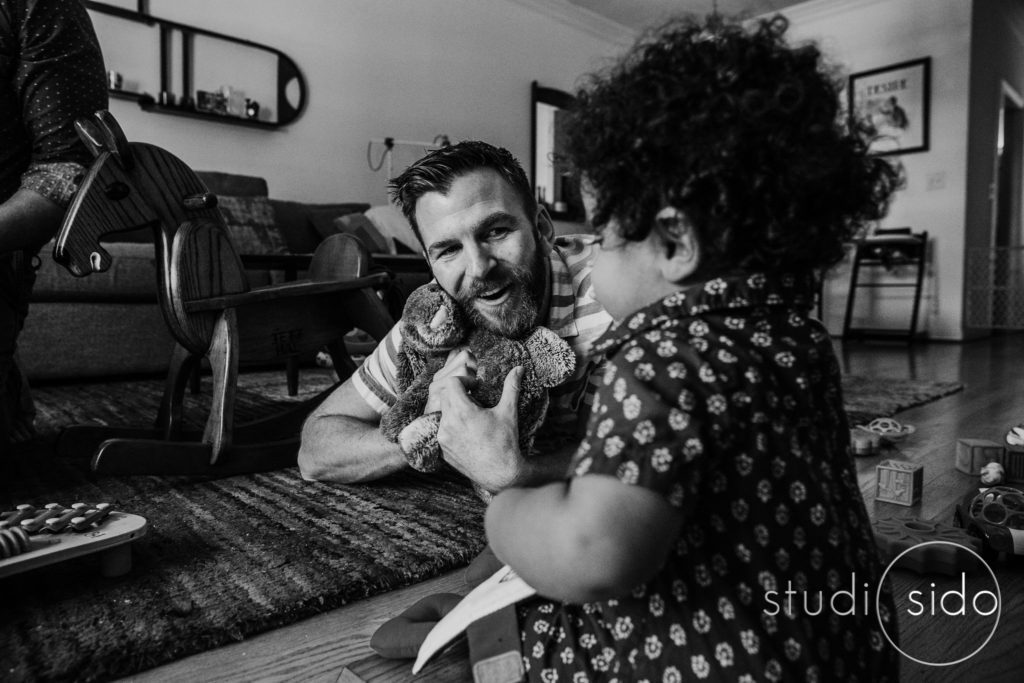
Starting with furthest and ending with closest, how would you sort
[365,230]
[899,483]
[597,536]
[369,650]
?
[365,230]
[899,483]
[369,650]
[597,536]

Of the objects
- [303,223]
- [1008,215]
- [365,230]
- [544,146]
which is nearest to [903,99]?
[1008,215]

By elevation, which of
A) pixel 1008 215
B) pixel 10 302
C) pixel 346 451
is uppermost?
pixel 1008 215

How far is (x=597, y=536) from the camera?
39cm

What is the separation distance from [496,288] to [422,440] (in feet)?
0.74

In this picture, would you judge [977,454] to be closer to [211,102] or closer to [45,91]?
[45,91]

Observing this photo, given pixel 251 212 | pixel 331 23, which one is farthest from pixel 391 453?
pixel 331 23

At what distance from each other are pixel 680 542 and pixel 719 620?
0.05 meters

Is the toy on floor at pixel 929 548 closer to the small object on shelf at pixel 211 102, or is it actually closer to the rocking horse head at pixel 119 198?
the rocking horse head at pixel 119 198

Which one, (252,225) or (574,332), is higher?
(252,225)

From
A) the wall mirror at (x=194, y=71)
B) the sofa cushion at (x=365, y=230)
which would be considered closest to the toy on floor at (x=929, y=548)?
the sofa cushion at (x=365, y=230)

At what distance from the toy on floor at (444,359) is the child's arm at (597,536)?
0.47 m

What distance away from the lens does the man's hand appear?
86 centimetres

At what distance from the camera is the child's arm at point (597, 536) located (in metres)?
0.39

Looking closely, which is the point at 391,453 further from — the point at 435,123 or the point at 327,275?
the point at 435,123
